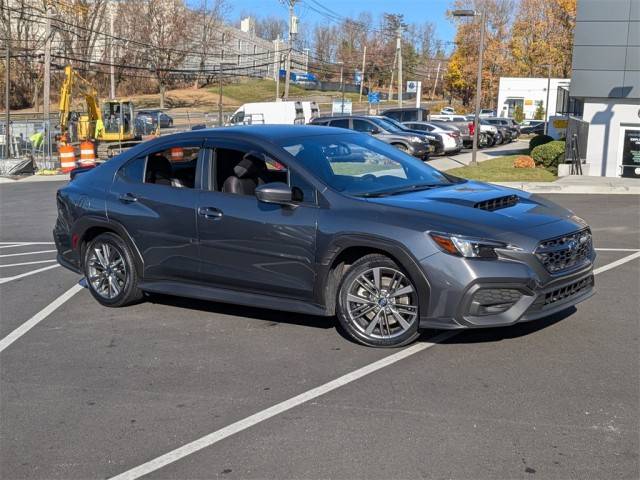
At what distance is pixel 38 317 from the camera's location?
7441 mm

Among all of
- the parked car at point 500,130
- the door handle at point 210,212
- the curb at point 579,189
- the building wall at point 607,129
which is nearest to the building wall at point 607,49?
the building wall at point 607,129

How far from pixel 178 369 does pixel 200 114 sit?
67.5m

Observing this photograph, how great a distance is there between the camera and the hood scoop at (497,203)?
596 cm

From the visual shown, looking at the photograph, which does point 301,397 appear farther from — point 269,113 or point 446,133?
point 269,113

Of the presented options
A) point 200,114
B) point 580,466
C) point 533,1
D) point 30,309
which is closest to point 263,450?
point 580,466

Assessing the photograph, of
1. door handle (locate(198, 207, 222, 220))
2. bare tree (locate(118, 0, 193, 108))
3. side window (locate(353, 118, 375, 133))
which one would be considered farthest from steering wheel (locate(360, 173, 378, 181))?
bare tree (locate(118, 0, 193, 108))

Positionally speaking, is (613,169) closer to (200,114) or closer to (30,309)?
(30,309)

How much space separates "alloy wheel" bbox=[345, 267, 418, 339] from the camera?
5.84m

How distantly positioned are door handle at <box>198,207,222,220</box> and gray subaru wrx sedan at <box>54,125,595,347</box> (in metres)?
0.02

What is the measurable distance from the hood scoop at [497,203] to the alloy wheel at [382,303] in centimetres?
81

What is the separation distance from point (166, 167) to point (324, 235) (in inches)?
80.7

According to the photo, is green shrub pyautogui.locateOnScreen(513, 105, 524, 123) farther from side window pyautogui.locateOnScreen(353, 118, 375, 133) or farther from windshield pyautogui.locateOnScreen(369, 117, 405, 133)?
side window pyautogui.locateOnScreen(353, 118, 375, 133)

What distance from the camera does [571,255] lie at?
591cm

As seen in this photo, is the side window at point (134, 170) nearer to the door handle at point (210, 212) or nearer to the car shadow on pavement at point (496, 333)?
the door handle at point (210, 212)
